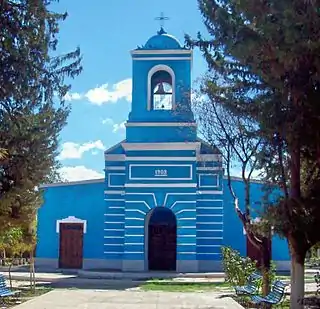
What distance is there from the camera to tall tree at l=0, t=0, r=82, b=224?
11.5m

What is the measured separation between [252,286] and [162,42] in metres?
17.5

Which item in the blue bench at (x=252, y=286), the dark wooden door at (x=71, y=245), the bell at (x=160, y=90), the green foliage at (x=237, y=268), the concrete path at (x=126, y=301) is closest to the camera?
the concrete path at (x=126, y=301)

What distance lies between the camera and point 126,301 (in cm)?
1644

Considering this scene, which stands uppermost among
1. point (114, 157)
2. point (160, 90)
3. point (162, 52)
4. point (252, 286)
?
point (162, 52)

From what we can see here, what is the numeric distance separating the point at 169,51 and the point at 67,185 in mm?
9615

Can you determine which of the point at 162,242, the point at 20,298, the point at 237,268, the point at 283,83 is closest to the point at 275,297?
the point at 237,268

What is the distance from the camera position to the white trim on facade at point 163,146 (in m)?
29.7

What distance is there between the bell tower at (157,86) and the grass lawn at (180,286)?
7.64 m

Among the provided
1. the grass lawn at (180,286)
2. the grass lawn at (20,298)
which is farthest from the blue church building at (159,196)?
the grass lawn at (20,298)

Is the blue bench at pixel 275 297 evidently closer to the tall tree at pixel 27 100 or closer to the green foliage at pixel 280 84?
the green foliage at pixel 280 84

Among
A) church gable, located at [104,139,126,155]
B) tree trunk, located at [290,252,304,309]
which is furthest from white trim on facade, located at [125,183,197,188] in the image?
tree trunk, located at [290,252,304,309]

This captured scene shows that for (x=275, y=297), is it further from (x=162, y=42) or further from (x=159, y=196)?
(x=162, y=42)

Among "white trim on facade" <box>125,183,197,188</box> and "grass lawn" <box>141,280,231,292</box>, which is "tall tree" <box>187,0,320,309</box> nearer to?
"grass lawn" <box>141,280,231,292</box>

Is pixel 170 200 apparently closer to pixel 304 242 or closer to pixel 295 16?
pixel 304 242
